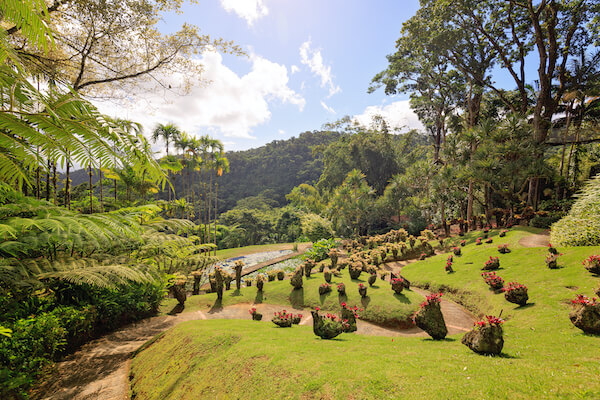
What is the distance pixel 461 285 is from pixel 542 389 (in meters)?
9.26

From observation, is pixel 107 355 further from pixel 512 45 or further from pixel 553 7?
pixel 512 45

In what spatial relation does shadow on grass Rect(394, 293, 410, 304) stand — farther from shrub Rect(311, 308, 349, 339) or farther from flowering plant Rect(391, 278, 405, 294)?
shrub Rect(311, 308, 349, 339)

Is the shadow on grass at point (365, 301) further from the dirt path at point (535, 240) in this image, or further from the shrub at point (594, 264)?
the dirt path at point (535, 240)

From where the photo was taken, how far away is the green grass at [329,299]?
31.5 feet

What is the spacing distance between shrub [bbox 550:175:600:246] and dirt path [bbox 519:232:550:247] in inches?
56.3

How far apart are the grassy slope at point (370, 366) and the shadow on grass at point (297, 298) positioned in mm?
4762

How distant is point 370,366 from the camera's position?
3.90 meters

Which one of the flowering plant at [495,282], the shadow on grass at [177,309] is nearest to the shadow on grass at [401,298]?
the flowering plant at [495,282]

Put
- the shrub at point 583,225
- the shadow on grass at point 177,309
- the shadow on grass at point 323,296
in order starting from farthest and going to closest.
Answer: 1. the shadow on grass at point 323,296
2. the shadow on grass at point 177,309
3. the shrub at point 583,225

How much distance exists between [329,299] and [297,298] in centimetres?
166

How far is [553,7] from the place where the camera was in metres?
16.9

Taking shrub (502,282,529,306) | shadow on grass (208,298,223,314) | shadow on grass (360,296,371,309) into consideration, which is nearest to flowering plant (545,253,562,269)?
shrub (502,282,529,306)

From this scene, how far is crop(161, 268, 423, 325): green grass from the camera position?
31.5 ft

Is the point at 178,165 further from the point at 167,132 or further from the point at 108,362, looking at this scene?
the point at 167,132
